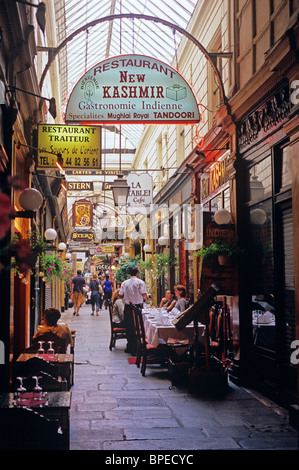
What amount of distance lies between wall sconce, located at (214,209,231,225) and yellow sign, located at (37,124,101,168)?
2.31 metres

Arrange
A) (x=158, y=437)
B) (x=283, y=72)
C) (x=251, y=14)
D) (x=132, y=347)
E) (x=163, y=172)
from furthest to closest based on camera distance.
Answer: (x=163, y=172) < (x=132, y=347) < (x=251, y=14) < (x=283, y=72) < (x=158, y=437)

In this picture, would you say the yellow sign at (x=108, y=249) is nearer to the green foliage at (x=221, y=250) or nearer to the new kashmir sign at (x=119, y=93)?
the green foliage at (x=221, y=250)

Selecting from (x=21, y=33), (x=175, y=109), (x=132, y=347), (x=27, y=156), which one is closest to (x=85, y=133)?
(x=27, y=156)

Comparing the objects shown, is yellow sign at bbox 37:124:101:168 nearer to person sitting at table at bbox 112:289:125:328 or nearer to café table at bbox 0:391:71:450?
person sitting at table at bbox 112:289:125:328

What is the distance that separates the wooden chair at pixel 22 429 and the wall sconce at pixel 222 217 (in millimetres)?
5325

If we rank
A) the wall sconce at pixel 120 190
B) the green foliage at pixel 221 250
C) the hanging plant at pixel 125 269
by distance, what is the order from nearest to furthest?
the green foliage at pixel 221 250 → the wall sconce at pixel 120 190 → the hanging plant at pixel 125 269

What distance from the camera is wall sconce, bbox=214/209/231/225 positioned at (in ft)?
28.9

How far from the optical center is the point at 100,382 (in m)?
8.57

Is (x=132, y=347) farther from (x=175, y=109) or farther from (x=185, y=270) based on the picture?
(x=175, y=109)

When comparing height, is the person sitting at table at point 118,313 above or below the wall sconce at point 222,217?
below

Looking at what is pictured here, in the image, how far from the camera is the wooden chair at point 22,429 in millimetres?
4113

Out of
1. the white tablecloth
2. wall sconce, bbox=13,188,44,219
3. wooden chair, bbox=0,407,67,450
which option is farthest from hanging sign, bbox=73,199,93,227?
wooden chair, bbox=0,407,67,450

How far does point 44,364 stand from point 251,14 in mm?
6029

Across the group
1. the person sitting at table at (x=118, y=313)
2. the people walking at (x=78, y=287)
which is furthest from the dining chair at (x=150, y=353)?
the people walking at (x=78, y=287)
